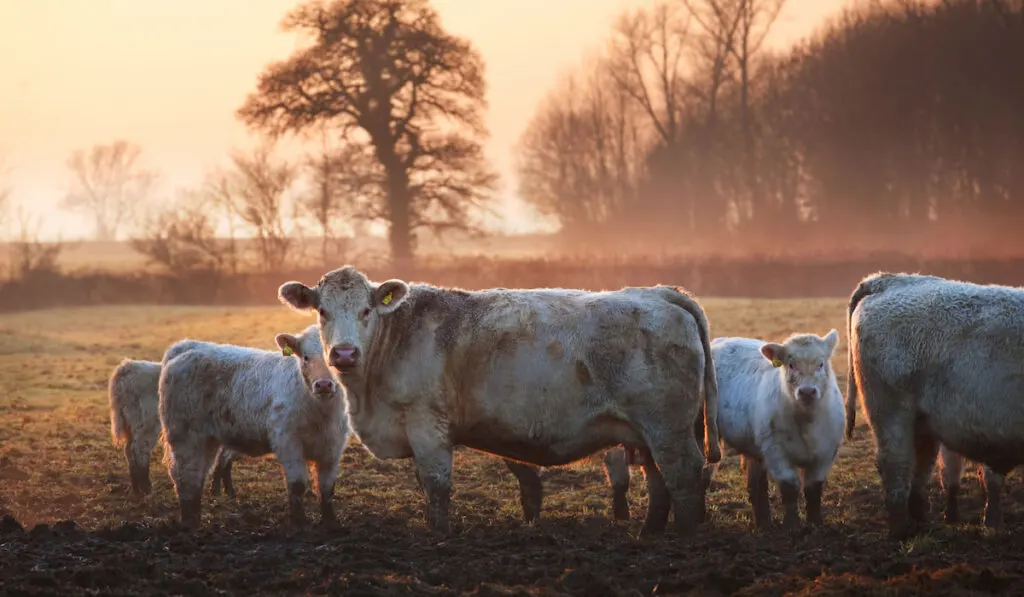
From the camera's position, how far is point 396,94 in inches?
1763

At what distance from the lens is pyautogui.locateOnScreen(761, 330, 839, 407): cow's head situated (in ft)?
37.1

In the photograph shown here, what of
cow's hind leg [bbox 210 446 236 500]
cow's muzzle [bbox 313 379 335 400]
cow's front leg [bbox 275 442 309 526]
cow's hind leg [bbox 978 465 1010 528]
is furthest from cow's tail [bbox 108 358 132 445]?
cow's hind leg [bbox 978 465 1010 528]

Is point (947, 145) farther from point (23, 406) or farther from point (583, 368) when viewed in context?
point (583, 368)

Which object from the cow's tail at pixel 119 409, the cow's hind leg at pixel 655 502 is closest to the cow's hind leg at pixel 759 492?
the cow's hind leg at pixel 655 502

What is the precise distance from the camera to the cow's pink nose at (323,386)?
11.1 metres

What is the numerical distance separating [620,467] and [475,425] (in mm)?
2742

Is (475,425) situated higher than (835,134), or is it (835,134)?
(835,134)

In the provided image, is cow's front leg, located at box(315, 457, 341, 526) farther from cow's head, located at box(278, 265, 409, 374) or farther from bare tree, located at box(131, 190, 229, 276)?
bare tree, located at box(131, 190, 229, 276)

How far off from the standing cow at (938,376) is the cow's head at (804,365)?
1310 millimetres

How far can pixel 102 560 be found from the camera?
329 inches

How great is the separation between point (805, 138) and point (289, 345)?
158ft

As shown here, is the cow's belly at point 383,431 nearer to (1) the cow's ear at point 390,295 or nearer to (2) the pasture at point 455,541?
(2) the pasture at point 455,541

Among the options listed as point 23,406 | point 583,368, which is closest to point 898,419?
point 583,368

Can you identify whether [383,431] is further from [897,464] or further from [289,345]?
[897,464]
